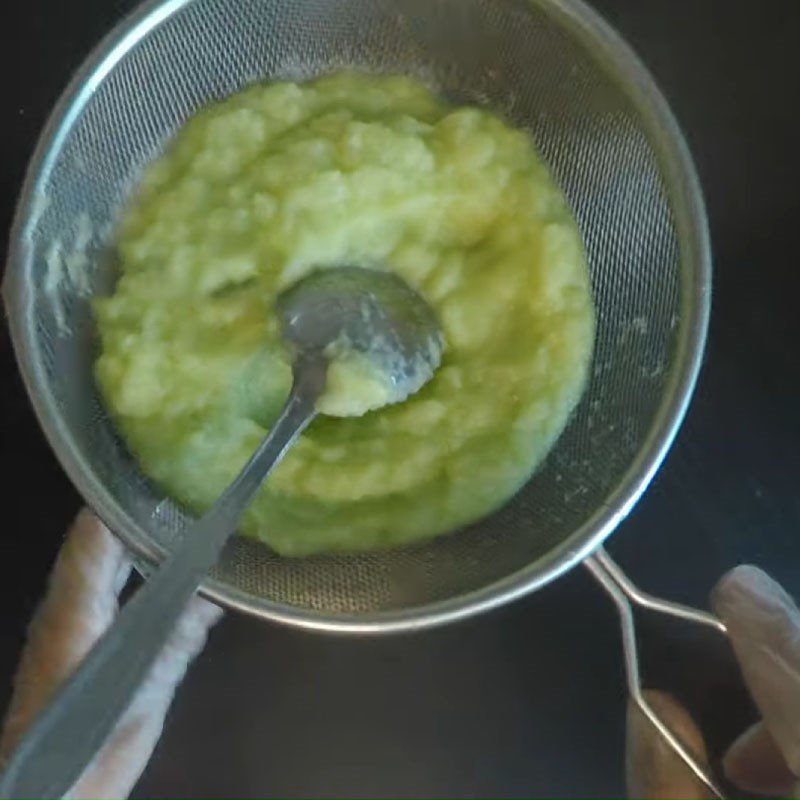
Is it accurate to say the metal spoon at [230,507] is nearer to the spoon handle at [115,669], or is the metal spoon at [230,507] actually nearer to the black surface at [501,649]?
the spoon handle at [115,669]

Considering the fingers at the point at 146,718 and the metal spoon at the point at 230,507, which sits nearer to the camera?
the metal spoon at the point at 230,507

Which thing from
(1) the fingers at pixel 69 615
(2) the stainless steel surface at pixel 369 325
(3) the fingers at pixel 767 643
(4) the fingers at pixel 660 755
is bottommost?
(4) the fingers at pixel 660 755

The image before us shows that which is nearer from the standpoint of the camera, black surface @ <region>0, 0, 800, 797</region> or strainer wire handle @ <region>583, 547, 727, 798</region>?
strainer wire handle @ <region>583, 547, 727, 798</region>

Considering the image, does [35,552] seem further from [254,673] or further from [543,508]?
[543,508]

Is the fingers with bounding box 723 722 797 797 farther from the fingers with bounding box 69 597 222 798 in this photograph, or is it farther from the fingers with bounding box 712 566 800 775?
the fingers with bounding box 69 597 222 798

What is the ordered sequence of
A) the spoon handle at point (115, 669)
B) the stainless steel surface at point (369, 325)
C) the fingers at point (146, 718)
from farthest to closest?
the fingers at point (146, 718) → the stainless steel surface at point (369, 325) → the spoon handle at point (115, 669)

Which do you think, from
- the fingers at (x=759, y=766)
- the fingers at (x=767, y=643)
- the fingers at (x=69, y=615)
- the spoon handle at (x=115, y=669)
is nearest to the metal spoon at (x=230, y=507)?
the spoon handle at (x=115, y=669)

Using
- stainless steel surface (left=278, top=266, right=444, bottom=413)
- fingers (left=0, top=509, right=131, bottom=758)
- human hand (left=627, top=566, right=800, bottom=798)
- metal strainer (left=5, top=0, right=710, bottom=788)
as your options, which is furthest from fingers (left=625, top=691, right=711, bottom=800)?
fingers (left=0, top=509, right=131, bottom=758)
